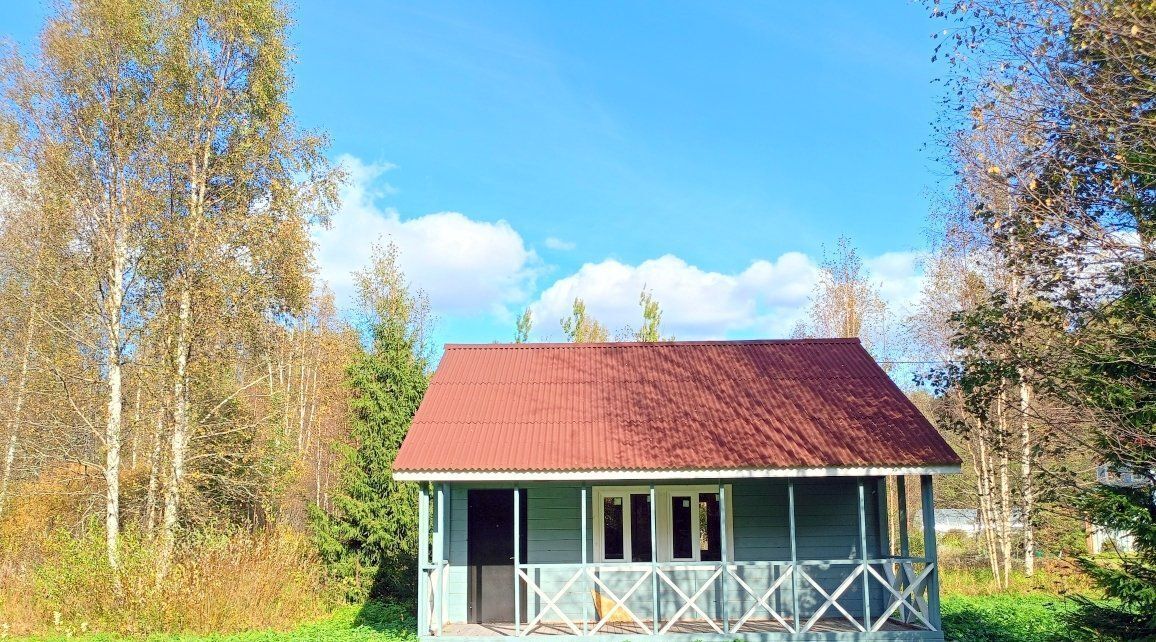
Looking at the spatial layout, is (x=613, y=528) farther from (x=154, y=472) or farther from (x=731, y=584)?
(x=154, y=472)

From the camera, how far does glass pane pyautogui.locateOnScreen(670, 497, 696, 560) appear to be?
41.3 feet

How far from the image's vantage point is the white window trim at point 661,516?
12.5 meters

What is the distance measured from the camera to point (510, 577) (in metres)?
12.5

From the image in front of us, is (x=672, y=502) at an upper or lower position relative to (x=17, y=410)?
lower

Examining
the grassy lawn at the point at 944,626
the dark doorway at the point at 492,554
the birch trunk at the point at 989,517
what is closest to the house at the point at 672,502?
the dark doorway at the point at 492,554

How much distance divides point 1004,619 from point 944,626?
1.49 m

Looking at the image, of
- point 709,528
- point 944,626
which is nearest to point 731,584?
point 709,528

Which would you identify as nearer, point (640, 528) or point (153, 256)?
point (640, 528)

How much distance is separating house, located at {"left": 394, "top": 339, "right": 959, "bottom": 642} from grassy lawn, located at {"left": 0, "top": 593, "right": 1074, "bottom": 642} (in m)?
1.42

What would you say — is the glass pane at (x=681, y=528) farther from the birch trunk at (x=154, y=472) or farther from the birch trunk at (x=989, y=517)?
the birch trunk at (x=154, y=472)

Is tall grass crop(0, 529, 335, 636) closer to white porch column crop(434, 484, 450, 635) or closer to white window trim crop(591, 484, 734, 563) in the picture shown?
white porch column crop(434, 484, 450, 635)

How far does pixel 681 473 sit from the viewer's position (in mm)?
10891

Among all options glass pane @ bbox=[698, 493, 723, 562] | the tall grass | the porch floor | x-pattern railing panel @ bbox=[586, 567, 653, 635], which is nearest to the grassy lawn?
the tall grass

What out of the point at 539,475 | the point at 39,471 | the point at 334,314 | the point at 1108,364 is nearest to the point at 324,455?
the point at 334,314
